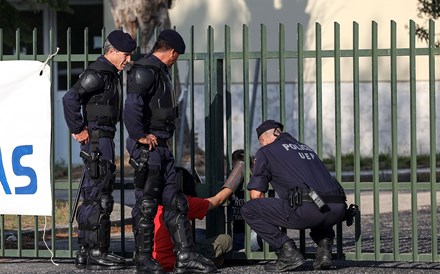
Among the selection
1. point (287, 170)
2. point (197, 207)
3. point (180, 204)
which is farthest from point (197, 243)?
point (287, 170)

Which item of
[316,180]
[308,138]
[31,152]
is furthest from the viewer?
[308,138]

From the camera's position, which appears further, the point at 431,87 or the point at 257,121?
the point at 257,121

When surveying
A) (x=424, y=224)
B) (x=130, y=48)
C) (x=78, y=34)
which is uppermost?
(x=78, y=34)

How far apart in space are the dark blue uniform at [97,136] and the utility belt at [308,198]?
145 cm

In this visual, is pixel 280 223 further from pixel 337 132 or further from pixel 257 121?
pixel 257 121

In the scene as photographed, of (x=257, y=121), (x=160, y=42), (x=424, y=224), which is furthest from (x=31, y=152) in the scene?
(x=257, y=121)

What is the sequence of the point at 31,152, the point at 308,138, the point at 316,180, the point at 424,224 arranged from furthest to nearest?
the point at 308,138 → the point at 424,224 → the point at 31,152 → the point at 316,180

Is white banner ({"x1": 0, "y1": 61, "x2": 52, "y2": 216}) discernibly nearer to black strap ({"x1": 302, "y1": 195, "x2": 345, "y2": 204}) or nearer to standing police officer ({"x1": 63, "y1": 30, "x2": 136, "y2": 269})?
standing police officer ({"x1": 63, "y1": 30, "x2": 136, "y2": 269})

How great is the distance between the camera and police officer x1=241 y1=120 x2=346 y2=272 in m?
10.1

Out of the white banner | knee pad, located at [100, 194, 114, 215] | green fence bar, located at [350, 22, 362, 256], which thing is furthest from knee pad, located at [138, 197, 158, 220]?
green fence bar, located at [350, 22, 362, 256]

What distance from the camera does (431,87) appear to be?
10.3m

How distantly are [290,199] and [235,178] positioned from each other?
0.83 meters

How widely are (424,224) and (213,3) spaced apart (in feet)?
40.3

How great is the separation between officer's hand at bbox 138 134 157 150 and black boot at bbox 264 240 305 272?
4.17 feet
